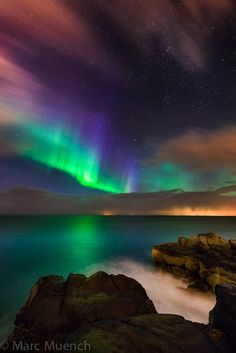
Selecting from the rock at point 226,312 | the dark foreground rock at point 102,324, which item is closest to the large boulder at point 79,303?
the dark foreground rock at point 102,324

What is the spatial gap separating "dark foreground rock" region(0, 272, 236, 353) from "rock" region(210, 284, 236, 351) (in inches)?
2.0

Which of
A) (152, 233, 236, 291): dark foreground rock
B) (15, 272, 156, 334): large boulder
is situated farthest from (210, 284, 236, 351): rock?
(152, 233, 236, 291): dark foreground rock

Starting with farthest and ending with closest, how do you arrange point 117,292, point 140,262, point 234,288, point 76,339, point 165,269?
1. point 140,262
2. point 165,269
3. point 117,292
4. point 234,288
5. point 76,339

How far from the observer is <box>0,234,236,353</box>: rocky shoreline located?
21.0 ft

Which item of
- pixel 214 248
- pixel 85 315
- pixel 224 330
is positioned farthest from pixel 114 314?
pixel 214 248

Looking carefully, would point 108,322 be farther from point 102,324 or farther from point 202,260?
point 202,260

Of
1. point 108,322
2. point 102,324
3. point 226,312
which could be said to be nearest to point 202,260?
point 226,312

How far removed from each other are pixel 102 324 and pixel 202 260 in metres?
18.4

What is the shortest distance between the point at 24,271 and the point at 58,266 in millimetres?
4939

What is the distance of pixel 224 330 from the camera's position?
7199 mm

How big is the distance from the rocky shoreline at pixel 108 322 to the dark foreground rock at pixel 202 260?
37.3 feet

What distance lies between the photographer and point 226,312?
24.5ft

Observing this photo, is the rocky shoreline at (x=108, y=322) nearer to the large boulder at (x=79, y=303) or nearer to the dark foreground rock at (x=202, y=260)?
the large boulder at (x=79, y=303)

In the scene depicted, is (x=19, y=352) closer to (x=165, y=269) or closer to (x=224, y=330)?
(x=224, y=330)
